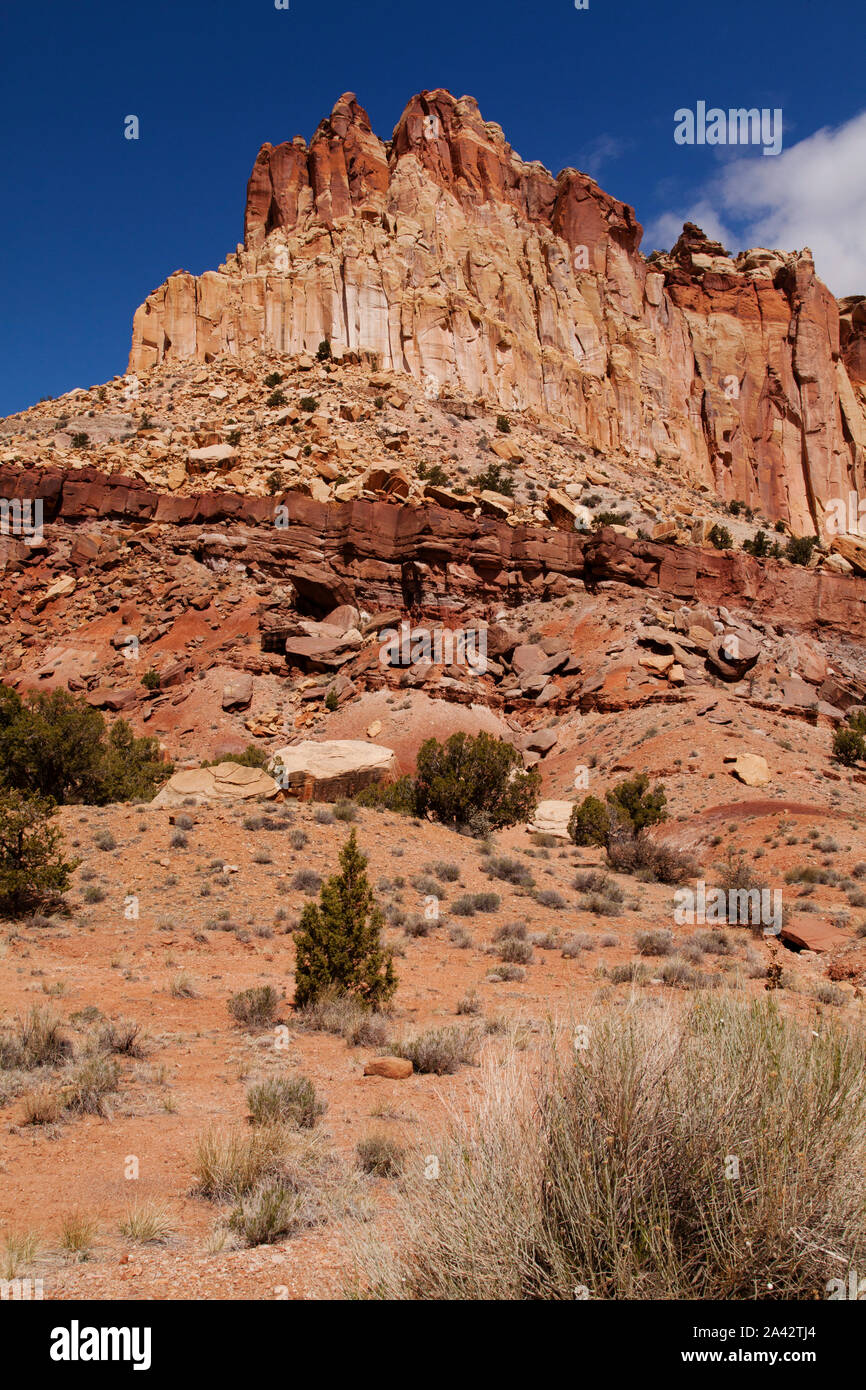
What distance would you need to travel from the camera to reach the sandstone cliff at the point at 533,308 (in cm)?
5469

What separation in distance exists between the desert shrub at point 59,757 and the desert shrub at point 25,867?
385 centimetres

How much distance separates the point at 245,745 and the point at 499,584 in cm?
1307

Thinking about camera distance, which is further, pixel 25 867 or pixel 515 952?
pixel 25 867

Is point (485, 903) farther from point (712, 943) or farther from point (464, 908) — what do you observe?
point (712, 943)

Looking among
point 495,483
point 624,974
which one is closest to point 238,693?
point 495,483

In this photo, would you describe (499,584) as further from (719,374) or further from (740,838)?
(719,374)

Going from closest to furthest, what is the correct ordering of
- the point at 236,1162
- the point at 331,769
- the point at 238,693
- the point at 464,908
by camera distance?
the point at 236,1162 → the point at 464,908 → the point at 331,769 → the point at 238,693

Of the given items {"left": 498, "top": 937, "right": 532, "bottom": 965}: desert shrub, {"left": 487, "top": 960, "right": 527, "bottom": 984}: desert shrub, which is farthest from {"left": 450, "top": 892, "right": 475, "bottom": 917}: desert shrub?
{"left": 487, "top": 960, "right": 527, "bottom": 984}: desert shrub

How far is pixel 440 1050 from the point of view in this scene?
7129mm

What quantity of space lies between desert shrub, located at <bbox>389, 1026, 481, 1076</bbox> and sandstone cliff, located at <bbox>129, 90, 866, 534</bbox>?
51.0 m

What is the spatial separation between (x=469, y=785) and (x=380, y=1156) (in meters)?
15.4

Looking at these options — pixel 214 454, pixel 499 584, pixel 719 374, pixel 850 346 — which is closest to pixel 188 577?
pixel 214 454

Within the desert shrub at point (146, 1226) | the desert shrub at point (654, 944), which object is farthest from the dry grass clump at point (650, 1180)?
the desert shrub at point (654, 944)

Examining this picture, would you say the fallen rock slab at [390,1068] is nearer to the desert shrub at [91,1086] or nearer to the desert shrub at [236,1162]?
the desert shrub at [236,1162]
